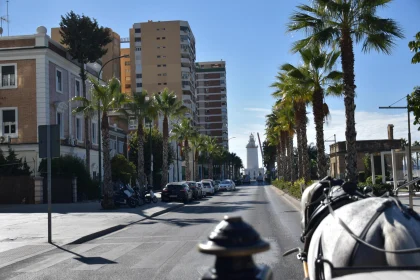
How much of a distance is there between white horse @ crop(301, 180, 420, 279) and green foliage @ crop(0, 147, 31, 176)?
3432cm

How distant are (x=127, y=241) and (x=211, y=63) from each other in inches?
5832

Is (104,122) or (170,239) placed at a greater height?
(104,122)

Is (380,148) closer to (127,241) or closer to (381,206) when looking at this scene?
(127,241)

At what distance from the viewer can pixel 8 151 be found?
36.8 m

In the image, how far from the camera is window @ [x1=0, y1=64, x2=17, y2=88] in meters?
38.9

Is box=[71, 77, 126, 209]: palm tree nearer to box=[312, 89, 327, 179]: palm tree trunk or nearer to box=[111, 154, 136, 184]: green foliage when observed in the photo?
box=[312, 89, 327, 179]: palm tree trunk

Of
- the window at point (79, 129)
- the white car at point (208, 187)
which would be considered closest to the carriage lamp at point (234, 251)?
the window at point (79, 129)

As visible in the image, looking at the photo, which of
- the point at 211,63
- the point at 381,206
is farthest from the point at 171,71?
the point at 381,206

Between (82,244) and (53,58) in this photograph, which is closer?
(82,244)

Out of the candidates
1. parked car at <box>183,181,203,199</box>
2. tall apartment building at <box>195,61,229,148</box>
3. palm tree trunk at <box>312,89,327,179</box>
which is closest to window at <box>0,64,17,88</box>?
parked car at <box>183,181,203,199</box>

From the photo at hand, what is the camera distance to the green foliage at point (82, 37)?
4275 centimetres

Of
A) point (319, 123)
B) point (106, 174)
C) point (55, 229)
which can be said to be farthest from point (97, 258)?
point (319, 123)

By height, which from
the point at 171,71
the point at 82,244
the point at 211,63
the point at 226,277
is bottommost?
the point at 82,244

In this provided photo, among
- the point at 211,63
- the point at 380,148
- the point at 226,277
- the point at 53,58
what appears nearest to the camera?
the point at 226,277
